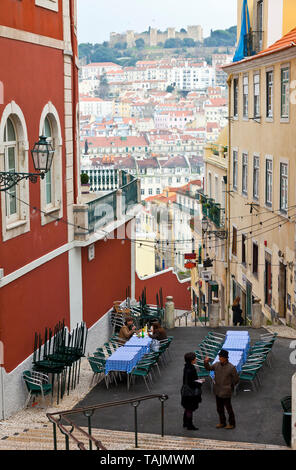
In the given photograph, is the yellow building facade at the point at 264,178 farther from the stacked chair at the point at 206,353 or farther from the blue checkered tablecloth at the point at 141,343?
the blue checkered tablecloth at the point at 141,343

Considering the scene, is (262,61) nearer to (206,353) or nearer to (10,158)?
(206,353)

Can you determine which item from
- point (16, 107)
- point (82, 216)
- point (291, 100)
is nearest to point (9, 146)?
point (16, 107)

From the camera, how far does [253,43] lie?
93.5 feet

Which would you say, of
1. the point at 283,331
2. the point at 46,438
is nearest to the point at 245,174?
the point at 283,331

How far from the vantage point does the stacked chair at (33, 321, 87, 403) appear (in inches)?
575

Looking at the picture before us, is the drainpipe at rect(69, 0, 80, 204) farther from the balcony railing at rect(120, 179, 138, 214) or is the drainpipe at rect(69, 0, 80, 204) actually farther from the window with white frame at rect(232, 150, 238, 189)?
the window with white frame at rect(232, 150, 238, 189)

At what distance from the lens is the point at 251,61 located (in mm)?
26156

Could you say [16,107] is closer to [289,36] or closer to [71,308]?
[71,308]

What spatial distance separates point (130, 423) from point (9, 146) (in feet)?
17.8

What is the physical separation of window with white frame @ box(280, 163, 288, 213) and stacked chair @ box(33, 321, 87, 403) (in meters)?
8.72

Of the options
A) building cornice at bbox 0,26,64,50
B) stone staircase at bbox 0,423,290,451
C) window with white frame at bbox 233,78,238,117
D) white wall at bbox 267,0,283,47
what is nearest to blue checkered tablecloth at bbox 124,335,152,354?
stone staircase at bbox 0,423,290,451

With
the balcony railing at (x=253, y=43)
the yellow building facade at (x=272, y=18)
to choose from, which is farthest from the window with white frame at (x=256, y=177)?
the balcony railing at (x=253, y=43)

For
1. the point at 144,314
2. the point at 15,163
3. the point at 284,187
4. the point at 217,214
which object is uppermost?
the point at 15,163

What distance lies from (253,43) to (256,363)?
54.2ft
